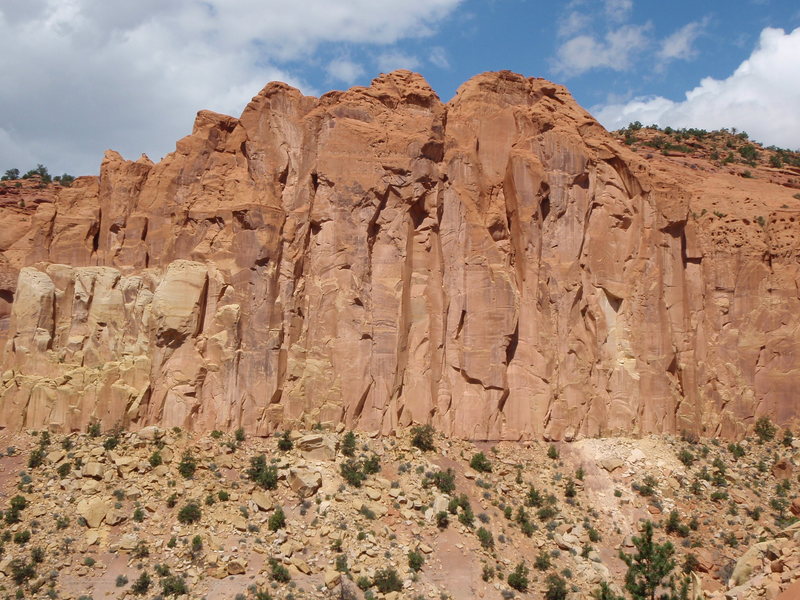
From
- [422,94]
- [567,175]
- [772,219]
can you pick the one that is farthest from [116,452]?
[772,219]

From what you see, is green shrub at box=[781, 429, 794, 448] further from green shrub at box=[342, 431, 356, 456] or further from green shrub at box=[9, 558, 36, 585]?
green shrub at box=[9, 558, 36, 585]

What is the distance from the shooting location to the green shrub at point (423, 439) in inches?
1319

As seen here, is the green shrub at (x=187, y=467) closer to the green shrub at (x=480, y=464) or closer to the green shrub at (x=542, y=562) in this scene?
the green shrub at (x=480, y=464)

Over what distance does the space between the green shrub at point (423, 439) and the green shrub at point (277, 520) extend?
7.21 m

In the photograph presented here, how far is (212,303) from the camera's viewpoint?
33906 millimetres

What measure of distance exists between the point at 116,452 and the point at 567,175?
24531mm

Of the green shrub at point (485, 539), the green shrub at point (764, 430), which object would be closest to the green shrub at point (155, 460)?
the green shrub at point (485, 539)

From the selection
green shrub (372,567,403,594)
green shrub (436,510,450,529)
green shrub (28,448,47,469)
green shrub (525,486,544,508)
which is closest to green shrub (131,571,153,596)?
green shrub (28,448,47,469)

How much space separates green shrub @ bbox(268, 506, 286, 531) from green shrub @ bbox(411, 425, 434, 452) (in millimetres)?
7211

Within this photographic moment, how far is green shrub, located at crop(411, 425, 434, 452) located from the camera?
110 feet

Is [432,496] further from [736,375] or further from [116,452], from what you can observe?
[736,375]

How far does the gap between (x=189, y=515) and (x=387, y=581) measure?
7.56 meters

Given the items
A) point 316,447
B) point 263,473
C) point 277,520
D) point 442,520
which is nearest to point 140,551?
point 277,520

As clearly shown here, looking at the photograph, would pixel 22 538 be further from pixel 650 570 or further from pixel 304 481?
pixel 650 570
